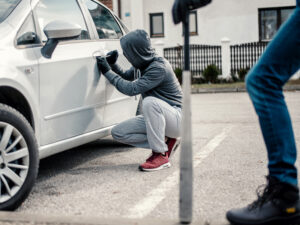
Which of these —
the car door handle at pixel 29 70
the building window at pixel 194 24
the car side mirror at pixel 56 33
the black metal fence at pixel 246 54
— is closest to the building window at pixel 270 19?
the building window at pixel 194 24

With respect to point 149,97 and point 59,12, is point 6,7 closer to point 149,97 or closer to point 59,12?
point 59,12

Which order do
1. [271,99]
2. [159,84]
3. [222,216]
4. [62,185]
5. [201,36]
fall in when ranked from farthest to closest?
[201,36] → [159,84] → [62,185] → [222,216] → [271,99]

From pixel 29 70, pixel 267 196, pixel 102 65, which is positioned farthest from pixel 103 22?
pixel 267 196

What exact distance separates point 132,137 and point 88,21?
1.16 m

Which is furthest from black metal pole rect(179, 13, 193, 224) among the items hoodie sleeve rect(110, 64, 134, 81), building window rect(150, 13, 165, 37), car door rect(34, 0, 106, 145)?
building window rect(150, 13, 165, 37)

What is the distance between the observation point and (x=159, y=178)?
14.3 feet

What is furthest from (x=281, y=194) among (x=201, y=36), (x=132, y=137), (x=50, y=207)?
(x=201, y=36)

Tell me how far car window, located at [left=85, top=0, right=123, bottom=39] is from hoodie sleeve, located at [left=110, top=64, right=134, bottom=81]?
0.32 metres

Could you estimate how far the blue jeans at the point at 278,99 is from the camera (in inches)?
109

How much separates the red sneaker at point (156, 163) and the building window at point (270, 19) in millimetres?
18095

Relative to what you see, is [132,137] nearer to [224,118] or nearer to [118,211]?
[118,211]

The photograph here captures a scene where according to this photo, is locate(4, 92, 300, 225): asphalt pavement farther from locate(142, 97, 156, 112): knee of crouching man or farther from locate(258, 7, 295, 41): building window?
locate(258, 7, 295, 41): building window

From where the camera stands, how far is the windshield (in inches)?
154

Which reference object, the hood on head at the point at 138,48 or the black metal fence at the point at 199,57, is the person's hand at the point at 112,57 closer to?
the hood on head at the point at 138,48
